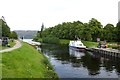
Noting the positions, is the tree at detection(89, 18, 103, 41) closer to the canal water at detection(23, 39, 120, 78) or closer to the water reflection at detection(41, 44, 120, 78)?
the canal water at detection(23, 39, 120, 78)

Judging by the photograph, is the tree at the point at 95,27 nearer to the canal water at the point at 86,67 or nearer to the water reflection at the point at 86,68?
the canal water at the point at 86,67

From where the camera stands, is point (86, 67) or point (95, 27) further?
point (95, 27)

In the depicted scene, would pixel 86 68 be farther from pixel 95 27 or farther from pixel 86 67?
pixel 95 27

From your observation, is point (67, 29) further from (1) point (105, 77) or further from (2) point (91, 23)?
(1) point (105, 77)

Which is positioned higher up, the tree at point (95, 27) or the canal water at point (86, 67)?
the tree at point (95, 27)

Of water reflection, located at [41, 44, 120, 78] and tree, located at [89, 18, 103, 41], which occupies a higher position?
tree, located at [89, 18, 103, 41]

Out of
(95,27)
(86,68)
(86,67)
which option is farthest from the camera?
(95,27)

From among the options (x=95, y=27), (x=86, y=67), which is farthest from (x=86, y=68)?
(x=95, y=27)

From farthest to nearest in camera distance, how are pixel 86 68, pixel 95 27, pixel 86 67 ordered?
pixel 95 27 → pixel 86 67 → pixel 86 68

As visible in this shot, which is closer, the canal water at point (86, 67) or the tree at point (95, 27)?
the canal water at point (86, 67)

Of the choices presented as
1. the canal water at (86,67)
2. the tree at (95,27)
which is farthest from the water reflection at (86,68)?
the tree at (95,27)

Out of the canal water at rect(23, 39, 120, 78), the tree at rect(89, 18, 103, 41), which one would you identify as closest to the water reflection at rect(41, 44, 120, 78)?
the canal water at rect(23, 39, 120, 78)

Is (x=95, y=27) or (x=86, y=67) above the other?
(x=95, y=27)

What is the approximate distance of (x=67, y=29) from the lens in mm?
194125
